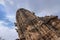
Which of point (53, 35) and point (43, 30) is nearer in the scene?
point (53, 35)

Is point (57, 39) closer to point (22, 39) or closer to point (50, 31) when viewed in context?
point (50, 31)

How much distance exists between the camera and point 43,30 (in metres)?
25.2

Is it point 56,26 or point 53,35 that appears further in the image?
point 56,26

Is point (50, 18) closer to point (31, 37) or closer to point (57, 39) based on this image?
point (31, 37)

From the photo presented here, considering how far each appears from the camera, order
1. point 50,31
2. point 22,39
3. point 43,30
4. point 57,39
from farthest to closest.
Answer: point 22,39
point 43,30
point 50,31
point 57,39

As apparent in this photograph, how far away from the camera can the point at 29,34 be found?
2670 centimetres

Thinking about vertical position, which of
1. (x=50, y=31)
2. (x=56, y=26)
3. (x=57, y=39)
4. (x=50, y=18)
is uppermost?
(x=50, y=18)

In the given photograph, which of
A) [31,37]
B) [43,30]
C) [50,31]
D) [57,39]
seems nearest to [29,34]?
[31,37]

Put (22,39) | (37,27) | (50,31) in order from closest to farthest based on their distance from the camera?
(50,31) → (37,27) → (22,39)

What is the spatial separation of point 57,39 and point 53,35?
1.16 metres

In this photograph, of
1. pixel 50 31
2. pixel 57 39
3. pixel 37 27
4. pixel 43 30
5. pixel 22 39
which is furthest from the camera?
pixel 22 39

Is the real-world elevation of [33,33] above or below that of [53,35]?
above

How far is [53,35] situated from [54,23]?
475 cm

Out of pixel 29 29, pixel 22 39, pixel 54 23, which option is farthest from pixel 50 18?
pixel 22 39
